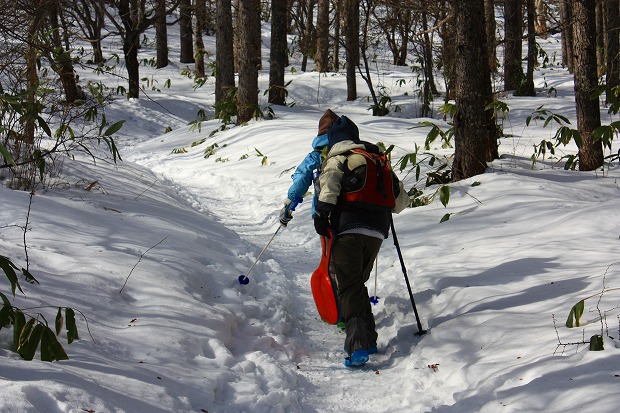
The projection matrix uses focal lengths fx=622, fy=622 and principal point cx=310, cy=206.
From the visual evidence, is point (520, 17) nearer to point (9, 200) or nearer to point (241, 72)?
point (241, 72)

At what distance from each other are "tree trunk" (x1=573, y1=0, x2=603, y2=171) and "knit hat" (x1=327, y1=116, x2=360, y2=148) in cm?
468

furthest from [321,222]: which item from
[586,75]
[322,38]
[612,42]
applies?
[322,38]

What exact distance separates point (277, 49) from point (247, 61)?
269cm

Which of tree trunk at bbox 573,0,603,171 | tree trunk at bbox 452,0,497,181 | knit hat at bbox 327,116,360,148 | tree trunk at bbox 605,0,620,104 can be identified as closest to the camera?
knit hat at bbox 327,116,360,148

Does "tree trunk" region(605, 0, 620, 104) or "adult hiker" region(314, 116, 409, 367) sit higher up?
"tree trunk" region(605, 0, 620, 104)

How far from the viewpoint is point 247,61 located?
13656 mm

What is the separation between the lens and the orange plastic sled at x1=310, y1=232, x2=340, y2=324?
5043 millimetres

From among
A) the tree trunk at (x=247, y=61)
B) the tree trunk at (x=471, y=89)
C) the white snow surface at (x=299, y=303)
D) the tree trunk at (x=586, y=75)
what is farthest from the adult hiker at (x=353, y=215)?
the tree trunk at (x=247, y=61)

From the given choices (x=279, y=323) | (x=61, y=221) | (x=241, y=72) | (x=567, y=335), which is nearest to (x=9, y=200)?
(x=61, y=221)

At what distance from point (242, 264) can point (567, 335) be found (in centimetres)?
324

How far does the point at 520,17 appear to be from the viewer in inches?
715

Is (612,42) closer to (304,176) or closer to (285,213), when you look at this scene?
(304,176)

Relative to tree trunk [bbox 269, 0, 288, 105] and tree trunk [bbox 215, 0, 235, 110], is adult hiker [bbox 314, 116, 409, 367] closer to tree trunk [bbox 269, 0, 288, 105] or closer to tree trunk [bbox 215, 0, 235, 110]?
tree trunk [bbox 215, 0, 235, 110]

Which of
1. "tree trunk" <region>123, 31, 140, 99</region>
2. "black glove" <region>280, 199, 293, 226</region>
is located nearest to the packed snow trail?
"black glove" <region>280, 199, 293, 226</region>
